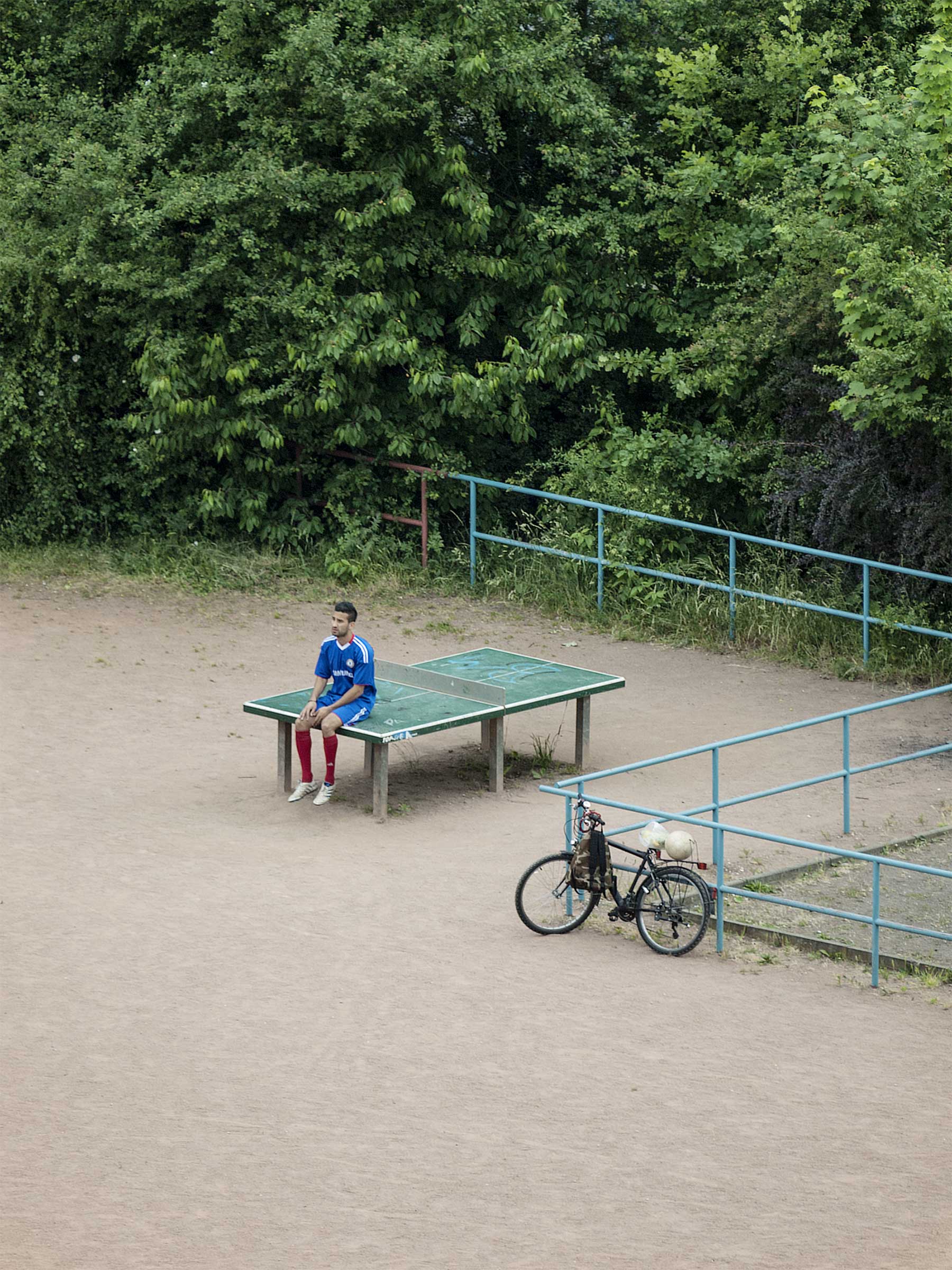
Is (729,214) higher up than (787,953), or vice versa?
(729,214)

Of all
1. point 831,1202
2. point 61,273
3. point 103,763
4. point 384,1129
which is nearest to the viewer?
point 831,1202

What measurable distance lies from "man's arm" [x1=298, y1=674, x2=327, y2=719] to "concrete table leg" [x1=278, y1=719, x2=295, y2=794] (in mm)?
257

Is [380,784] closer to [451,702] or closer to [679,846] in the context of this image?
[451,702]

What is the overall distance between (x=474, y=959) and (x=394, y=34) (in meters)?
12.5

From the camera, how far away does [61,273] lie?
62.0 ft

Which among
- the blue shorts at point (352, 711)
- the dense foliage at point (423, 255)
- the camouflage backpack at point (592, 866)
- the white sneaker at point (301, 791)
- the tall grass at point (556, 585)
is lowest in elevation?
the white sneaker at point (301, 791)

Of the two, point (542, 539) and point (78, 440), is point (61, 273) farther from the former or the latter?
point (542, 539)

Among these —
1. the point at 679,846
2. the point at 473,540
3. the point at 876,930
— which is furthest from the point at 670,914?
the point at 473,540

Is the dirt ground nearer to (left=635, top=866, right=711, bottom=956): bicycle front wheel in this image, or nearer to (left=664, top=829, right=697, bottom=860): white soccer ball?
(left=635, top=866, right=711, bottom=956): bicycle front wheel

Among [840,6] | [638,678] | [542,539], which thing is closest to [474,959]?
[638,678]

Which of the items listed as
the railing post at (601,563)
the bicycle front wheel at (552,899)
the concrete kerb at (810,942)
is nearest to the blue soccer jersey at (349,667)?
the bicycle front wheel at (552,899)

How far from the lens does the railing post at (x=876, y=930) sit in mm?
9250

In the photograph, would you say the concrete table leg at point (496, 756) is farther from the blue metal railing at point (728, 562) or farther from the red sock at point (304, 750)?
the blue metal railing at point (728, 562)

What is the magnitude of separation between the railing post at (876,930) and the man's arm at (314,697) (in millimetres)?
4474
